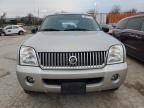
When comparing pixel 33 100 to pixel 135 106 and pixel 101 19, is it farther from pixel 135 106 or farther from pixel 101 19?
pixel 101 19

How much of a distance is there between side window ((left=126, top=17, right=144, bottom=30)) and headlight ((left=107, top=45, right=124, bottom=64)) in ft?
10.9

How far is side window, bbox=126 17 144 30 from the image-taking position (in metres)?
6.60

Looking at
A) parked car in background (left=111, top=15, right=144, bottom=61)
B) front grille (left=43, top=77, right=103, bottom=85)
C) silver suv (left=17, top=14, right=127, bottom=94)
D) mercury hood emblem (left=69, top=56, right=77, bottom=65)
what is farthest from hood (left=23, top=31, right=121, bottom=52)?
parked car in background (left=111, top=15, right=144, bottom=61)

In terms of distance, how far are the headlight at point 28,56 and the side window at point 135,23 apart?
165 inches

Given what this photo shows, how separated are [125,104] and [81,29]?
6.15 ft

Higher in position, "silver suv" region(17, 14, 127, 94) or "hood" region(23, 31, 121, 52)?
"hood" region(23, 31, 121, 52)

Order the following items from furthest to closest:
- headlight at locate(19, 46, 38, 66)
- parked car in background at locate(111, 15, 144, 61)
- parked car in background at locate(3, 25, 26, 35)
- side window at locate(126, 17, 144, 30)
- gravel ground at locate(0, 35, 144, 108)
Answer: parked car in background at locate(3, 25, 26, 35) → side window at locate(126, 17, 144, 30) → parked car in background at locate(111, 15, 144, 61) → gravel ground at locate(0, 35, 144, 108) → headlight at locate(19, 46, 38, 66)

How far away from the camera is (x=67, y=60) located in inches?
127

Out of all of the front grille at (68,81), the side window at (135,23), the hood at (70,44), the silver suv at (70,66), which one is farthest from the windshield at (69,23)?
the side window at (135,23)

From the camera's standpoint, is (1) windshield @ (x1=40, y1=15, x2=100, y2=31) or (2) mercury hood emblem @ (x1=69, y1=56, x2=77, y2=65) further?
(1) windshield @ (x1=40, y1=15, x2=100, y2=31)

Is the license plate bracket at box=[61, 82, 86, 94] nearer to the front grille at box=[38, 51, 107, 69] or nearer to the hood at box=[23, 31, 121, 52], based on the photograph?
the front grille at box=[38, 51, 107, 69]

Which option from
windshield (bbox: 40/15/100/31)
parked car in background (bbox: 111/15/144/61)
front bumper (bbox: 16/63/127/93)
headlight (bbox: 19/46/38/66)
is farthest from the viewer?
parked car in background (bbox: 111/15/144/61)

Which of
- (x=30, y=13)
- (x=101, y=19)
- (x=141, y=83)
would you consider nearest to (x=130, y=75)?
(x=141, y=83)

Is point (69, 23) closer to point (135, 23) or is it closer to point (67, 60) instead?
point (67, 60)
